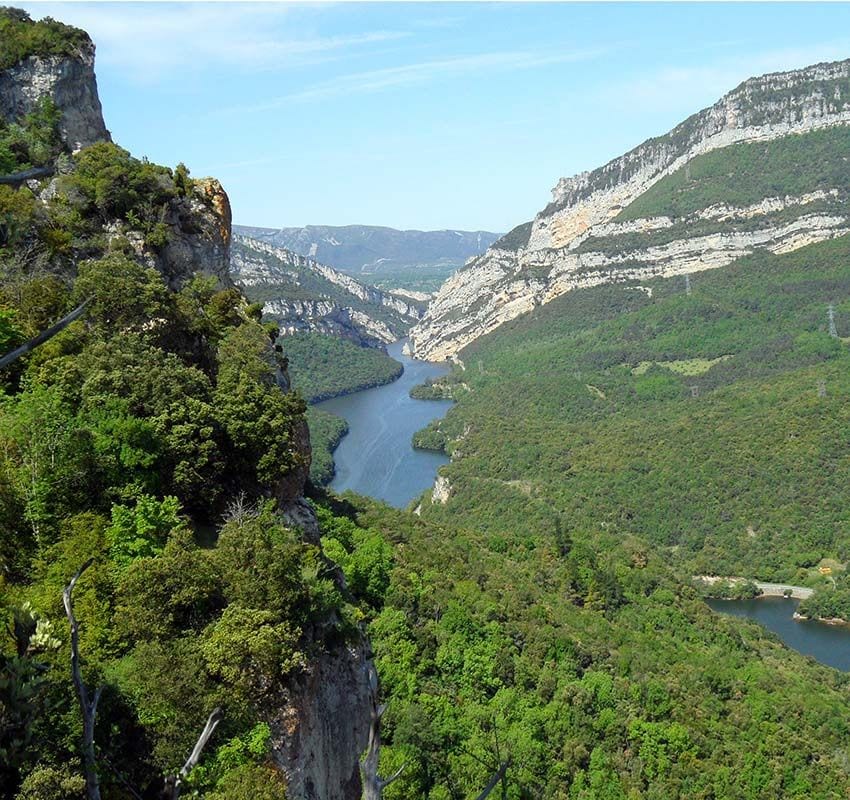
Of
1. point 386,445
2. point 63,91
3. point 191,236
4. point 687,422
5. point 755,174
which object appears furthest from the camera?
point 755,174

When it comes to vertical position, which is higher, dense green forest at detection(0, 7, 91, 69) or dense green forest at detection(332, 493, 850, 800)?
dense green forest at detection(0, 7, 91, 69)

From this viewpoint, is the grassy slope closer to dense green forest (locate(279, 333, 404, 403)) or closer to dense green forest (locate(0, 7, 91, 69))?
dense green forest (locate(279, 333, 404, 403))

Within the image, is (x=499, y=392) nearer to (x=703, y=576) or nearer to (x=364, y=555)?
(x=703, y=576)

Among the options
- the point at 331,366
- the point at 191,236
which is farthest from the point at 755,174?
the point at 191,236

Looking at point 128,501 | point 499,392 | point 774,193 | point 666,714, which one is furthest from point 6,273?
point 774,193

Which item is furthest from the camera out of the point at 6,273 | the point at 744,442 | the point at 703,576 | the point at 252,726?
the point at 744,442

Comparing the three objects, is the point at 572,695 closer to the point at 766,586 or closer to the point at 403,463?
the point at 766,586

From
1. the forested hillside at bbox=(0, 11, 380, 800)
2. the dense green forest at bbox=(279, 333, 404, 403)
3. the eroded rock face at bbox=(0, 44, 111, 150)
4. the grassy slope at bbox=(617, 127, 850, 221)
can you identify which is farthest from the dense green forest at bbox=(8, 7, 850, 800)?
the dense green forest at bbox=(279, 333, 404, 403)
